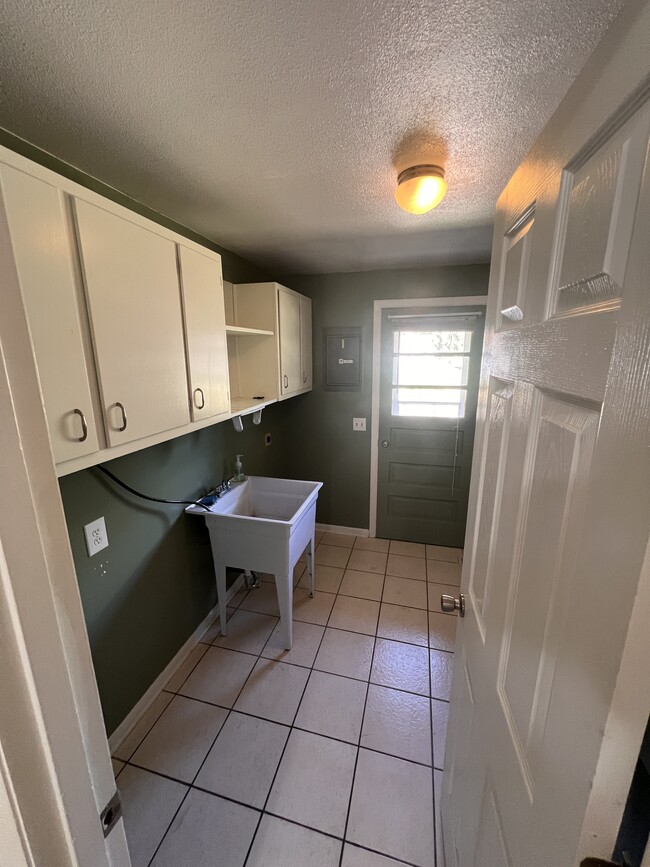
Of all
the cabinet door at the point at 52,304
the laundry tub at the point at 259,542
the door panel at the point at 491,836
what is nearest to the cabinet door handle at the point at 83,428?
the cabinet door at the point at 52,304

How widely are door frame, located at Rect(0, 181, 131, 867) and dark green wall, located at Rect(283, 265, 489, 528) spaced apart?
256 cm

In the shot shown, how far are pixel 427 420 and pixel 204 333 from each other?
77.1 inches

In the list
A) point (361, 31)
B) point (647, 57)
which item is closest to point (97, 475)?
point (361, 31)

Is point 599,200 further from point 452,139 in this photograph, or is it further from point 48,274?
point 48,274

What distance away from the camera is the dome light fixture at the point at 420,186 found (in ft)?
3.89

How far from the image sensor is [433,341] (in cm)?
270

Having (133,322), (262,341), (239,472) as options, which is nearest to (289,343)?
(262,341)

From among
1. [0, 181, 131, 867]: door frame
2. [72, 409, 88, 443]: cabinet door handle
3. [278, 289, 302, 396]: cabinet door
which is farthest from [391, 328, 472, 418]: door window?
[0, 181, 131, 867]: door frame

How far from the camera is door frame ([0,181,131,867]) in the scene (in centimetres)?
41

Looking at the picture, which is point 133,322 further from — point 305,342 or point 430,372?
point 430,372

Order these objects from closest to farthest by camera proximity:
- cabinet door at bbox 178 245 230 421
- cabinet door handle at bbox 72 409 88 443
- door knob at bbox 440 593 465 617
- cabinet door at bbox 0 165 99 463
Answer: cabinet door at bbox 0 165 99 463 < cabinet door handle at bbox 72 409 88 443 < door knob at bbox 440 593 465 617 < cabinet door at bbox 178 245 230 421

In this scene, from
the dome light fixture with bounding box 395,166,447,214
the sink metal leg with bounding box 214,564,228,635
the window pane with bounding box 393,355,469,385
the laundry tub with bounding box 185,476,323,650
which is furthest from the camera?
the window pane with bounding box 393,355,469,385

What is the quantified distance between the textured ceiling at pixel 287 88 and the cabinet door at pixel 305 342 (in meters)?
1.18

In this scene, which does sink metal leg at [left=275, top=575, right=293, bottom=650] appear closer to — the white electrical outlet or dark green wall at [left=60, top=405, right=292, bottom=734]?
dark green wall at [left=60, top=405, right=292, bottom=734]
